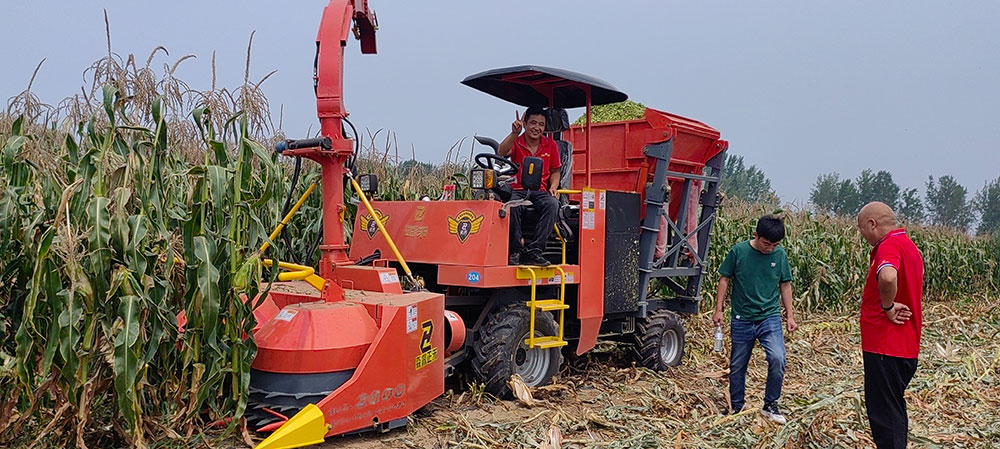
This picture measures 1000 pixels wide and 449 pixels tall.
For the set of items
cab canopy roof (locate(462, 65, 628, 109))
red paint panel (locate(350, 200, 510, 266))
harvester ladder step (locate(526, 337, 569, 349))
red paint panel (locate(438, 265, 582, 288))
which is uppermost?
cab canopy roof (locate(462, 65, 628, 109))

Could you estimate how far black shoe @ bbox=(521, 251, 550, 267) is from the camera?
652cm

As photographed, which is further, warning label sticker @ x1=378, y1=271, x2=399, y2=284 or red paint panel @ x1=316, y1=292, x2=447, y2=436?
warning label sticker @ x1=378, y1=271, x2=399, y2=284

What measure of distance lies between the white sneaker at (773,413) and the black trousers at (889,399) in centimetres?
98

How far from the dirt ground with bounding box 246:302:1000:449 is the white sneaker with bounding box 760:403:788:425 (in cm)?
11

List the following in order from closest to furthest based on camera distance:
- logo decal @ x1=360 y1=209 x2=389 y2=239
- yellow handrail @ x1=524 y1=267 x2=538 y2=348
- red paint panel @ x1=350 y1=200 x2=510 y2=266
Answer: red paint panel @ x1=350 y1=200 x2=510 y2=266, yellow handrail @ x1=524 y1=267 x2=538 y2=348, logo decal @ x1=360 y1=209 x2=389 y2=239

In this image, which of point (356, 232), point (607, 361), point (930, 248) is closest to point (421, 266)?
point (356, 232)

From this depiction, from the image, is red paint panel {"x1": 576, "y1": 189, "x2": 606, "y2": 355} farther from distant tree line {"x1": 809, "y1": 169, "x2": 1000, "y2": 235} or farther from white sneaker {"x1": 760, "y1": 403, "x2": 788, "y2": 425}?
distant tree line {"x1": 809, "y1": 169, "x2": 1000, "y2": 235}

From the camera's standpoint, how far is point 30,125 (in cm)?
498

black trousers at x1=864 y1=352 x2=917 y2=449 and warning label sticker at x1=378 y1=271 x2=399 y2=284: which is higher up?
warning label sticker at x1=378 y1=271 x2=399 y2=284

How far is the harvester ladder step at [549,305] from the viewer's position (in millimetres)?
6469

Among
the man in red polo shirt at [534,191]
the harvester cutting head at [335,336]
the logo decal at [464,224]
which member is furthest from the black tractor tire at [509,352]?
the logo decal at [464,224]

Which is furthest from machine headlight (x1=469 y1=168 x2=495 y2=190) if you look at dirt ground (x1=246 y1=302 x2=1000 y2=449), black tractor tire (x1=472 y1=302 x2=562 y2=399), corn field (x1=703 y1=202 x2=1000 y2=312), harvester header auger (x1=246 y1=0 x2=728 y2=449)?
corn field (x1=703 y1=202 x2=1000 y2=312)

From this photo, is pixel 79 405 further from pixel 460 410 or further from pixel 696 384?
pixel 696 384

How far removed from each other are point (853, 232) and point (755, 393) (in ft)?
29.2
